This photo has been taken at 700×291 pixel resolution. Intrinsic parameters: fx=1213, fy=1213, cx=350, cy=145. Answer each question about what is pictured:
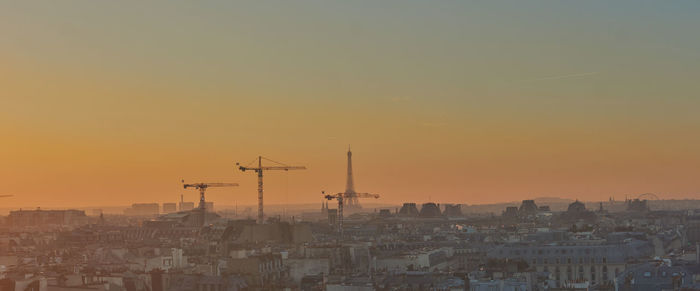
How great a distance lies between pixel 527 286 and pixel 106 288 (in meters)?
27.1

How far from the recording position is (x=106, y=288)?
238ft

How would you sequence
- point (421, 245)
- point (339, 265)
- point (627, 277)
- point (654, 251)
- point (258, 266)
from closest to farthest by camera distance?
point (627, 277), point (258, 266), point (339, 265), point (654, 251), point (421, 245)

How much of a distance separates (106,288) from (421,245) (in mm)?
93239

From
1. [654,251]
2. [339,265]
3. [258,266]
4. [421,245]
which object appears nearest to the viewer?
[258,266]

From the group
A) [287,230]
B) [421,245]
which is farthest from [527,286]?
[287,230]

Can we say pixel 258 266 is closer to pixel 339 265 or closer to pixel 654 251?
pixel 339 265

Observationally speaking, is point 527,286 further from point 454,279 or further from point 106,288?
point 106,288

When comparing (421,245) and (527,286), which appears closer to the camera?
(527,286)

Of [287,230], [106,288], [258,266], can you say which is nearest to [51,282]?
[106,288]

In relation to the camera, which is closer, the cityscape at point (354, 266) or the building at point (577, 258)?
the cityscape at point (354, 266)

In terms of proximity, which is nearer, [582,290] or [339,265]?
[582,290]

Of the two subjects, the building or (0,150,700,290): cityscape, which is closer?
(0,150,700,290): cityscape

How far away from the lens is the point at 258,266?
94688 mm

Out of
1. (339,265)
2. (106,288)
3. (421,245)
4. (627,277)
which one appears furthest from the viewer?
(421,245)
